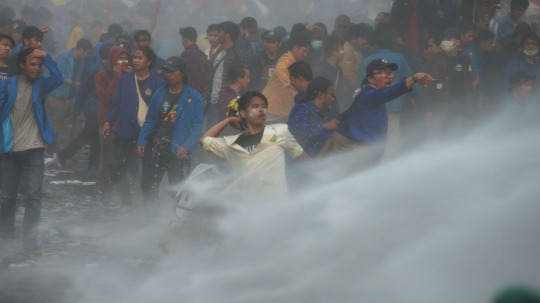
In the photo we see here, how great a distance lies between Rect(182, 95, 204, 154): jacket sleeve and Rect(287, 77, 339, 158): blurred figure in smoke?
1.51 meters

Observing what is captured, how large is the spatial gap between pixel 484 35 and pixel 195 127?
579cm

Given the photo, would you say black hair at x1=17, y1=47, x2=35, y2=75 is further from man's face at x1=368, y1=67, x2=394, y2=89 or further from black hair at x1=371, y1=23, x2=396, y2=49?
black hair at x1=371, y1=23, x2=396, y2=49

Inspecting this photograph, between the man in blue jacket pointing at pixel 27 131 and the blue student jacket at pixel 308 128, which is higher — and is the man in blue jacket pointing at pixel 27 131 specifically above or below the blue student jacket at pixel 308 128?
above

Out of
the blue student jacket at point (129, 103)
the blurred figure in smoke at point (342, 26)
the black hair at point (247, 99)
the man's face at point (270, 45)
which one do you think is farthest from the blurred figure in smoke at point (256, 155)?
the blurred figure in smoke at point (342, 26)

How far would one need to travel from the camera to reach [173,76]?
8453 mm

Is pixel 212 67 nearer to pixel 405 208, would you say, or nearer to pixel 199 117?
pixel 199 117

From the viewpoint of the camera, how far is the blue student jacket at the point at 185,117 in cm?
848

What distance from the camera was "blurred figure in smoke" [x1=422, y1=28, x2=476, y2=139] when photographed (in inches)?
438

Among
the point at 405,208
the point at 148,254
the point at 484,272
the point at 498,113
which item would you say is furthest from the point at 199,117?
the point at 498,113

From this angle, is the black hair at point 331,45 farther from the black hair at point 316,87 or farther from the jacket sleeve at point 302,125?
the jacket sleeve at point 302,125

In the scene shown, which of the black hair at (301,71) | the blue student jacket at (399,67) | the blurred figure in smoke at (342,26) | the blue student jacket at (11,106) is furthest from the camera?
the blurred figure in smoke at (342,26)

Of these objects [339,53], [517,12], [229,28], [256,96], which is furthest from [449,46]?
[256,96]

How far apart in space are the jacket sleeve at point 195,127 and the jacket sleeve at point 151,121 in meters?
0.40

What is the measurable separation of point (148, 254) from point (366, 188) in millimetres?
2187
